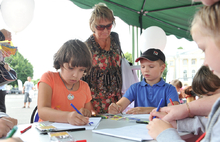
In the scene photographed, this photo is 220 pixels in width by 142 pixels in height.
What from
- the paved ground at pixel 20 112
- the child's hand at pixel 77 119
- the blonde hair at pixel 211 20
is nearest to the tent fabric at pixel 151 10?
the paved ground at pixel 20 112

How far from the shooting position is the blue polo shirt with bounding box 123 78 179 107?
4.83 ft

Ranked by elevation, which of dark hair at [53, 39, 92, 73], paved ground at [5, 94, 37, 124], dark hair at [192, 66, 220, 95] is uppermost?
dark hair at [53, 39, 92, 73]

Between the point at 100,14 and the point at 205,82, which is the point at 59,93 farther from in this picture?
the point at 205,82

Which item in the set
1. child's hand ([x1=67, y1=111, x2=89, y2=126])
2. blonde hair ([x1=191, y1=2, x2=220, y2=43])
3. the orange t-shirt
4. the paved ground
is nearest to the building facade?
the paved ground

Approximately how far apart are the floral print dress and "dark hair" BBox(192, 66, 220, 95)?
0.63m

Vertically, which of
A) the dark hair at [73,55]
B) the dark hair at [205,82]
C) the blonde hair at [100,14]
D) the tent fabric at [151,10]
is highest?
the tent fabric at [151,10]

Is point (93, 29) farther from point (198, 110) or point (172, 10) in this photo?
point (172, 10)

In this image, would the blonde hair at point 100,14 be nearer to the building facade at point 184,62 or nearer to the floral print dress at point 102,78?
the floral print dress at point 102,78

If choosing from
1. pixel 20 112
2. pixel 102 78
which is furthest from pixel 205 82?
pixel 20 112

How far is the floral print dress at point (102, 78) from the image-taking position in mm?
1586

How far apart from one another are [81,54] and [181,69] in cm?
3808

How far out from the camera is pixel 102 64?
159 cm

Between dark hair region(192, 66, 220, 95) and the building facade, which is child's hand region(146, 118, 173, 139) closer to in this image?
dark hair region(192, 66, 220, 95)

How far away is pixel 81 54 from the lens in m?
1.24
